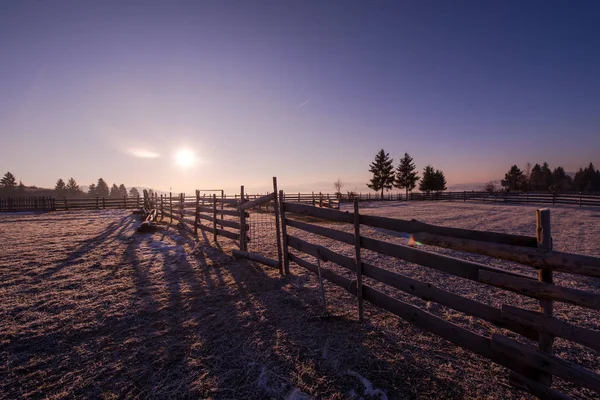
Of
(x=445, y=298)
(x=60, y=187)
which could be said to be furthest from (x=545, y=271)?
(x=60, y=187)

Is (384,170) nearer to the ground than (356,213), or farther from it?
farther from it

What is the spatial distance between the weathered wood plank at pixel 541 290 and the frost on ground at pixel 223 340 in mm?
1151

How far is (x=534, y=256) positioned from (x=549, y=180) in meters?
90.5

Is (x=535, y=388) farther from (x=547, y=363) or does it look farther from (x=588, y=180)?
(x=588, y=180)

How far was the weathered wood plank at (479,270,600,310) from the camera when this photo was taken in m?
1.96

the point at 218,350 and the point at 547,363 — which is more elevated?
the point at 547,363

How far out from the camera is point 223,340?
3412mm

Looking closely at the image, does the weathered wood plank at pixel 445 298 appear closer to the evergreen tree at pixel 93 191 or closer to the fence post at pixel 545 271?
the fence post at pixel 545 271

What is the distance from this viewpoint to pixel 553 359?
2.17m

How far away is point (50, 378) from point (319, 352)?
3032 millimetres

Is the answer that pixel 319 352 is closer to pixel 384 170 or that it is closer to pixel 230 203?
pixel 230 203

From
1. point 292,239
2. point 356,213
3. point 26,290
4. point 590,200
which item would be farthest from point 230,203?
point 590,200

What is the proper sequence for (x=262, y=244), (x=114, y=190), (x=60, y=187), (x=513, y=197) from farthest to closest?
(x=114, y=190) < (x=60, y=187) < (x=513, y=197) < (x=262, y=244)

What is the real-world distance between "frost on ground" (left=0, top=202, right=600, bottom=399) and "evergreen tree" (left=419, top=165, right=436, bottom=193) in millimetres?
52911
